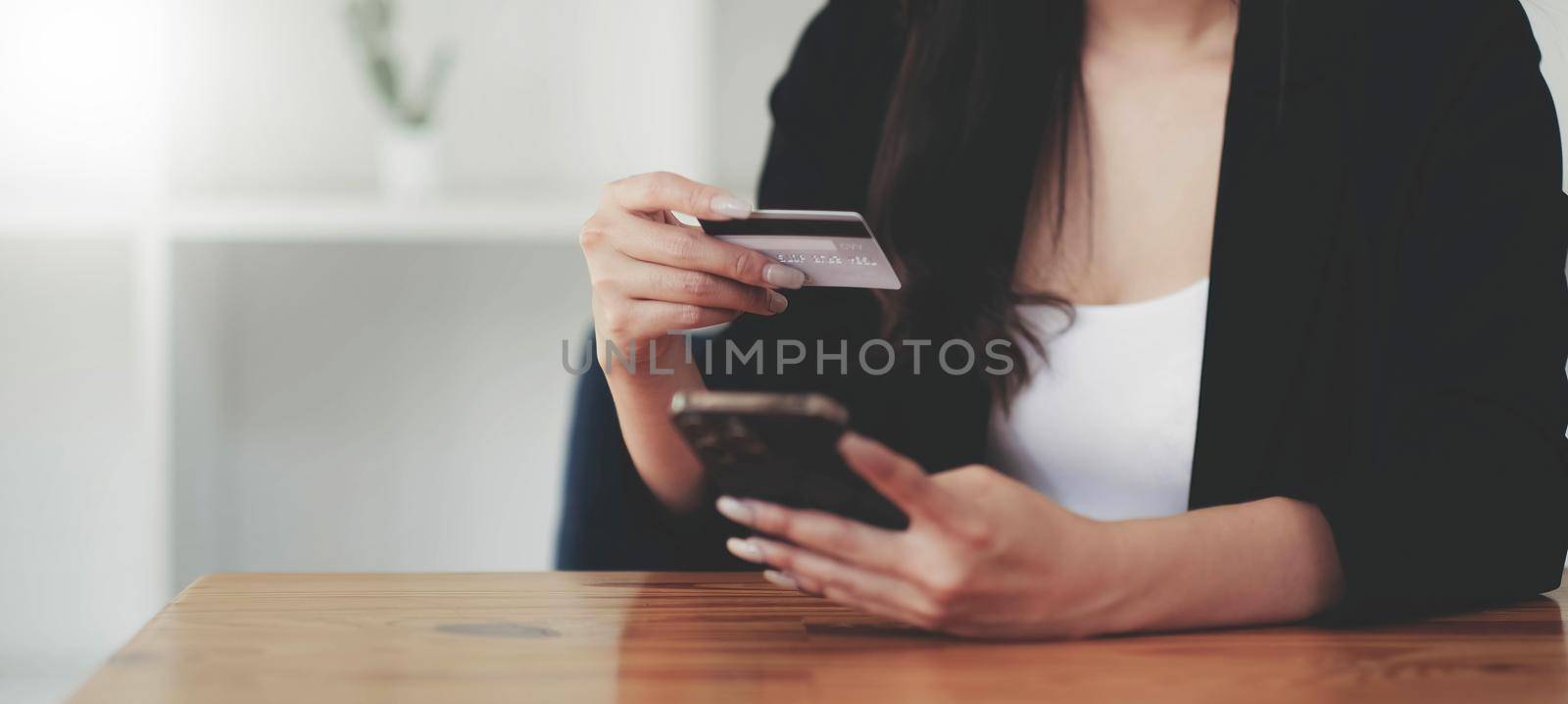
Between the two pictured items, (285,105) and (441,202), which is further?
(285,105)

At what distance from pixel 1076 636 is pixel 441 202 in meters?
1.51

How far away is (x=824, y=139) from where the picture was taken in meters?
1.17

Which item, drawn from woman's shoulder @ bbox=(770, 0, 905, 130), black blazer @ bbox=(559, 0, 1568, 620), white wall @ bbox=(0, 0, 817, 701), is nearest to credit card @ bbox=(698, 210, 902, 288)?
black blazer @ bbox=(559, 0, 1568, 620)

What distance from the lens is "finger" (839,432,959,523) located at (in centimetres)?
50

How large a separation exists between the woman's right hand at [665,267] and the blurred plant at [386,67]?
1.21 m

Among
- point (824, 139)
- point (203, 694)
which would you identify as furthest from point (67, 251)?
point (203, 694)

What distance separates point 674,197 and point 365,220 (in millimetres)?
1216

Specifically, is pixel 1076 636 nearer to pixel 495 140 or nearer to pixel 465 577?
pixel 465 577

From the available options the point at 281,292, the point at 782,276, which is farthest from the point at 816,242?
the point at 281,292

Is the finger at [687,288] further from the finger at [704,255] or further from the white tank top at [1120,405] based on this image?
the white tank top at [1120,405]

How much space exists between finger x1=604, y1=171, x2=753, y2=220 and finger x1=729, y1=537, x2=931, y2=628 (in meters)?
0.22

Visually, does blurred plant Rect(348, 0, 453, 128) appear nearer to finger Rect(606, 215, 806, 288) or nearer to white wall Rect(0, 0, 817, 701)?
white wall Rect(0, 0, 817, 701)

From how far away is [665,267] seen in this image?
777 millimetres

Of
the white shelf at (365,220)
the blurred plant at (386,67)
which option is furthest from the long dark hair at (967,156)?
the blurred plant at (386,67)
